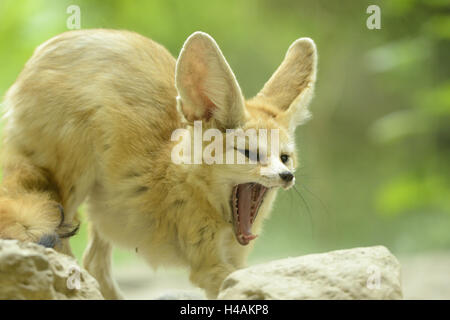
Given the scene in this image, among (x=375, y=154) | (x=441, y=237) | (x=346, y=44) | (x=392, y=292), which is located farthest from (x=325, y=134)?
(x=392, y=292)

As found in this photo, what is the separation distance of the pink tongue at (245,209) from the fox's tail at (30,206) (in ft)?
2.64

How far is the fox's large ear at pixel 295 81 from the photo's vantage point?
327 centimetres

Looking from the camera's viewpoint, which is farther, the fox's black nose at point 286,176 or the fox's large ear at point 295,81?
the fox's large ear at point 295,81

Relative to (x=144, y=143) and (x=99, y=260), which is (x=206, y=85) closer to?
(x=144, y=143)

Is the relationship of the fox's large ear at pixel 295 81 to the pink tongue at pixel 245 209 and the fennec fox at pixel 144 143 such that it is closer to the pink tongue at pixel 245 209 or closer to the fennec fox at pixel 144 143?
the fennec fox at pixel 144 143

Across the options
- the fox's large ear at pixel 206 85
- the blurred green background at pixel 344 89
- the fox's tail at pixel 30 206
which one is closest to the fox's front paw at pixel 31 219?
the fox's tail at pixel 30 206

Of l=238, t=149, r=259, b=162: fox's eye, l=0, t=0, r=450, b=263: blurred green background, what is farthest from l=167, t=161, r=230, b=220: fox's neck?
l=0, t=0, r=450, b=263: blurred green background

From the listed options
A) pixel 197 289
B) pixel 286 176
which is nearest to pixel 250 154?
pixel 286 176

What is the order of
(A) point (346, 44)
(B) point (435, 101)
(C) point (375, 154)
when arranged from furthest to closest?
(C) point (375, 154) < (A) point (346, 44) < (B) point (435, 101)

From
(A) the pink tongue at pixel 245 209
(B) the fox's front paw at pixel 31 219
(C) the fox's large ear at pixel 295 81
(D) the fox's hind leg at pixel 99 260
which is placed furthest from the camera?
(D) the fox's hind leg at pixel 99 260

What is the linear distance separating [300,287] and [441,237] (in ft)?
17.1

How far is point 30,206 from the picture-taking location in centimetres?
278

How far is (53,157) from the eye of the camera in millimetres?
3156

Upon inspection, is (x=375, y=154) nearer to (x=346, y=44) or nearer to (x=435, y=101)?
(x=346, y=44)
